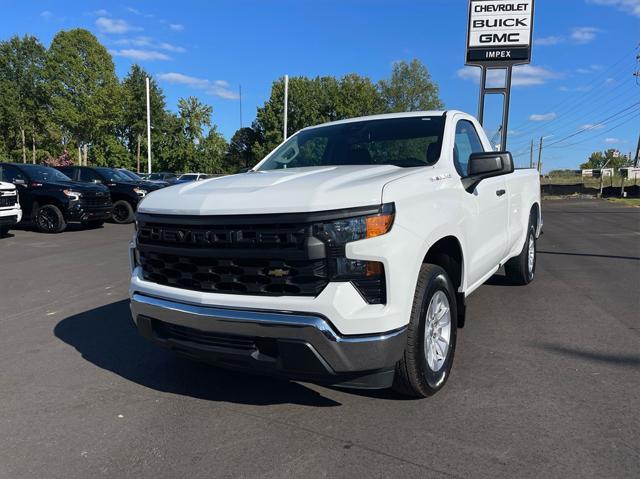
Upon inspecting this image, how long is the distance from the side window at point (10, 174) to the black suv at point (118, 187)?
2.26 m

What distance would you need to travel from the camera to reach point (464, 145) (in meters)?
4.49

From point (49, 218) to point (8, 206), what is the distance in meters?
1.83

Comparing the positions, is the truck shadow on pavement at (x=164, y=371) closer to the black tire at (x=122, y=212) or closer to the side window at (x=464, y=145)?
the side window at (x=464, y=145)

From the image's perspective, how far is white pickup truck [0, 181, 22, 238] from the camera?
11258 millimetres

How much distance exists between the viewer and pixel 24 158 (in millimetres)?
50750

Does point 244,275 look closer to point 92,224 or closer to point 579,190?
point 92,224

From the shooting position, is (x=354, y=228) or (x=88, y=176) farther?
(x=88, y=176)

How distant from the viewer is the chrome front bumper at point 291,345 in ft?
8.59

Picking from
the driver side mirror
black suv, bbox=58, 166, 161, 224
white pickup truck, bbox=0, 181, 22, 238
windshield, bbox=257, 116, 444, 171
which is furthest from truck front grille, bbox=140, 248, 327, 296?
black suv, bbox=58, 166, 161, 224

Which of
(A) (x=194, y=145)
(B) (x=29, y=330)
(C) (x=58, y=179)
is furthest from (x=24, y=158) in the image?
(B) (x=29, y=330)

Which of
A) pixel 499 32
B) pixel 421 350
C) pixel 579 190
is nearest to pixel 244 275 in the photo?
pixel 421 350

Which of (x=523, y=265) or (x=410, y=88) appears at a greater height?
(x=410, y=88)

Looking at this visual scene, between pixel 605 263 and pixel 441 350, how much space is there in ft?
21.1

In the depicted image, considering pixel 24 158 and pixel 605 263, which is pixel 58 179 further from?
pixel 24 158
